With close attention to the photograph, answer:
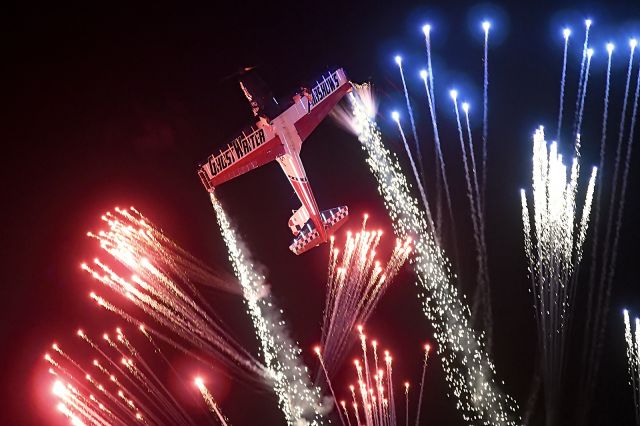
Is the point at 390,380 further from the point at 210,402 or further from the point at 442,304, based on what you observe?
the point at 210,402

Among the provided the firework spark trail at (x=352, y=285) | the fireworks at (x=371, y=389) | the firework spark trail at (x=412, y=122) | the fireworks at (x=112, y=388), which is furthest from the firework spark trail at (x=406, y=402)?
the fireworks at (x=112, y=388)

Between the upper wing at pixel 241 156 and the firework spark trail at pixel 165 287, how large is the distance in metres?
1.78

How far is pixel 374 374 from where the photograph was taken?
1514 cm

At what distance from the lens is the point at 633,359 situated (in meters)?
15.1

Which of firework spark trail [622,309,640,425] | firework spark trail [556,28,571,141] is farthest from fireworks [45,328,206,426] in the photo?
firework spark trail [556,28,571,141]

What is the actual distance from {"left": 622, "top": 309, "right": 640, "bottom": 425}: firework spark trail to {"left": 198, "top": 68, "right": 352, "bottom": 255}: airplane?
18.8ft

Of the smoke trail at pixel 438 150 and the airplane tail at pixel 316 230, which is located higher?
the smoke trail at pixel 438 150

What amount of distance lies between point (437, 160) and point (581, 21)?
3.68 meters

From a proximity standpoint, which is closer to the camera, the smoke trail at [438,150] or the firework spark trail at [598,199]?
the firework spark trail at [598,199]

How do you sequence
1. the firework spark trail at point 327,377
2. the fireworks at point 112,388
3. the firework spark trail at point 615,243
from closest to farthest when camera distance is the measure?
the fireworks at point 112,388, the firework spark trail at point 615,243, the firework spark trail at point 327,377

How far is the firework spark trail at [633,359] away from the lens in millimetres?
15008

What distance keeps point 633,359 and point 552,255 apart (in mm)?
2559

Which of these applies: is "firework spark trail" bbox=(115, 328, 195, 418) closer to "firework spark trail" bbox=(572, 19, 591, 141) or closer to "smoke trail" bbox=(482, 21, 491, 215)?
"smoke trail" bbox=(482, 21, 491, 215)

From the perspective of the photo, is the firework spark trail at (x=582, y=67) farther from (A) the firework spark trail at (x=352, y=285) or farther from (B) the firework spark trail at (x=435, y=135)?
(A) the firework spark trail at (x=352, y=285)
